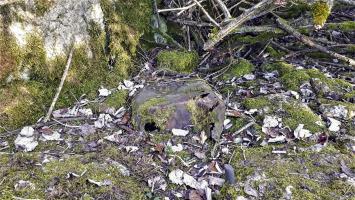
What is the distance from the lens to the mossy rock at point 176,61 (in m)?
4.38

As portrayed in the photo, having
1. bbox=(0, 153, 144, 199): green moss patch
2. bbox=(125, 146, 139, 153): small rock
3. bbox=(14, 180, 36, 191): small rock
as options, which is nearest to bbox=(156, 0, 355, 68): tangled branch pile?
bbox=(125, 146, 139, 153): small rock

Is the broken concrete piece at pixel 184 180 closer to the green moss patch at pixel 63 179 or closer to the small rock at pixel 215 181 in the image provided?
the small rock at pixel 215 181

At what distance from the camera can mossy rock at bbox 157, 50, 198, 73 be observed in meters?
4.38

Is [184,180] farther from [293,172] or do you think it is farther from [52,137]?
[52,137]

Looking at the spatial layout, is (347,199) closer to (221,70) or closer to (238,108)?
(238,108)

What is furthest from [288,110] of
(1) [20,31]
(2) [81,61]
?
(1) [20,31]

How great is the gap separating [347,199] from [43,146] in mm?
2470

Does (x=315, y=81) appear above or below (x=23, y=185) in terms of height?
below

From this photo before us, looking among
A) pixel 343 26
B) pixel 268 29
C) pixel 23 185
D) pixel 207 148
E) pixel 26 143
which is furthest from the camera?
pixel 343 26

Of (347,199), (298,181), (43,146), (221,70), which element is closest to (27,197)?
(43,146)

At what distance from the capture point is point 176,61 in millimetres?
4387

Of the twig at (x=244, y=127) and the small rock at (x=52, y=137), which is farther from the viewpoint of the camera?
the twig at (x=244, y=127)

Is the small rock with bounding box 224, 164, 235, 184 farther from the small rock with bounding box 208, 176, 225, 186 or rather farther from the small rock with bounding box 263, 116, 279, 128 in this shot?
the small rock with bounding box 263, 116, 279, 128

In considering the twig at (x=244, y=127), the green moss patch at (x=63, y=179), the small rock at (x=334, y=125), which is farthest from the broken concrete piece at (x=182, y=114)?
the small rock at (x=334, y=125)
